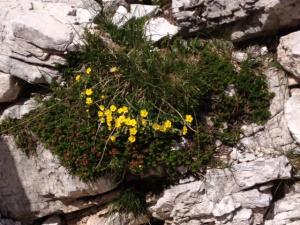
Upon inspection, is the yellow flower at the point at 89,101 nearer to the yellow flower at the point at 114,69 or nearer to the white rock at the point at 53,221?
the yellow flower at the point at 114,69

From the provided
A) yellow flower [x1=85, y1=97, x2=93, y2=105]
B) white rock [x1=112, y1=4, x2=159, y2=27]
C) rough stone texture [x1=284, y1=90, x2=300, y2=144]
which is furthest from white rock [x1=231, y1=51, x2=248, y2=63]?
yellow flower [x1=85, y1=97, x2=93, y2=105]

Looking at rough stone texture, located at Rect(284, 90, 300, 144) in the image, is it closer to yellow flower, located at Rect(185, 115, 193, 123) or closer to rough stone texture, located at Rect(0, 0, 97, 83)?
yellow flower, located at Rect(185, 115, 193, 123)

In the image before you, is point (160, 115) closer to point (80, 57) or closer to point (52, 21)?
point (80, 57)

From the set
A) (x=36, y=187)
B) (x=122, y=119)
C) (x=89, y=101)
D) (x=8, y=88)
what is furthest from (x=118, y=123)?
(x=8, y=88)

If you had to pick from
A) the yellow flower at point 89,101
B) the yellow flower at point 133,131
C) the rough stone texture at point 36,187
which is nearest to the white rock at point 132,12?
the yellow flower at point 89,101

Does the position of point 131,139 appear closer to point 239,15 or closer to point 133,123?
point 133,123

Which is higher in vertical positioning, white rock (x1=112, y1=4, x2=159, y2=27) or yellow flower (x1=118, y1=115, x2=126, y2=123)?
white rock (x1=112, y1=4, x2=159, y2=27)
